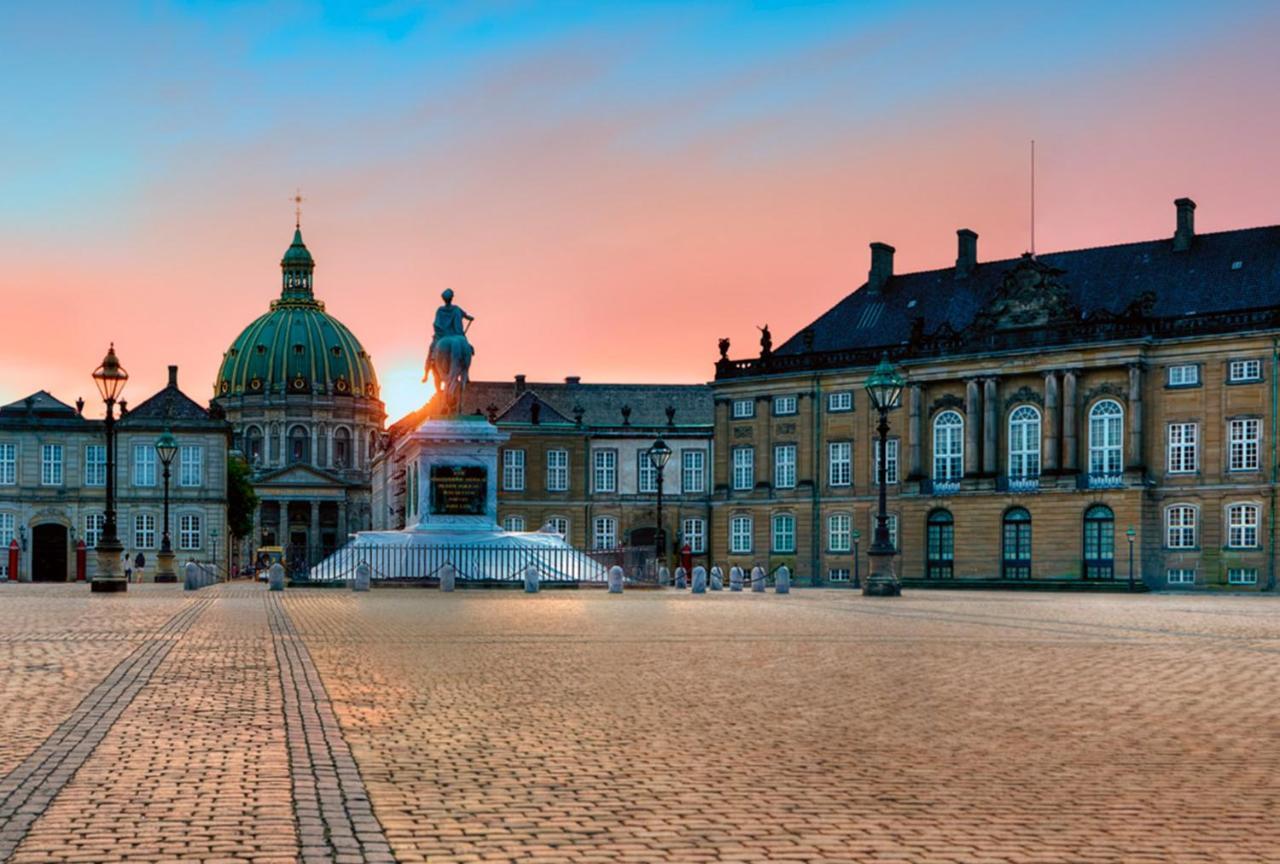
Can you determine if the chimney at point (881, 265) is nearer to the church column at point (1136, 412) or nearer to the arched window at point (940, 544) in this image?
the arched window at point (940, 544)

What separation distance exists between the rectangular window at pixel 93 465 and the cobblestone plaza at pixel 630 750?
72.9 m

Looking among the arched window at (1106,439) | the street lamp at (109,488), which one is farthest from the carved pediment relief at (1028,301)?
the street lamp at (109,488)

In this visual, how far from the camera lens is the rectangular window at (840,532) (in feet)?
262

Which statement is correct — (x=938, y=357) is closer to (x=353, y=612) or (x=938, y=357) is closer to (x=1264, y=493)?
(x=1264, y=493)

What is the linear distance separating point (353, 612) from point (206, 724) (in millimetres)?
17011

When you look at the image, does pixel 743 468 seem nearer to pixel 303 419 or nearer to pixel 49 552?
pixel 49 552

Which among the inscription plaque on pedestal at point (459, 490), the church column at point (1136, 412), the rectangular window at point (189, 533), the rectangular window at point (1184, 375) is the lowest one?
the rectangular window at point (189, 533)

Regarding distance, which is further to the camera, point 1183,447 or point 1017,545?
point 1017,545

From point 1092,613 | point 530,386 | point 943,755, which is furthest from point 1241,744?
point 530,386

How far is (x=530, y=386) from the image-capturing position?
331ft

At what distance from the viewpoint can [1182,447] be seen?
68.4m

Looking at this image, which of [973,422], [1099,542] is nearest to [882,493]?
[1099,542]

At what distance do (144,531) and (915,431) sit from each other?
4552cm

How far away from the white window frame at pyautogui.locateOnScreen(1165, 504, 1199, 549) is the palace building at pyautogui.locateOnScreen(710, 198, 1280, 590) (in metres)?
0.09
